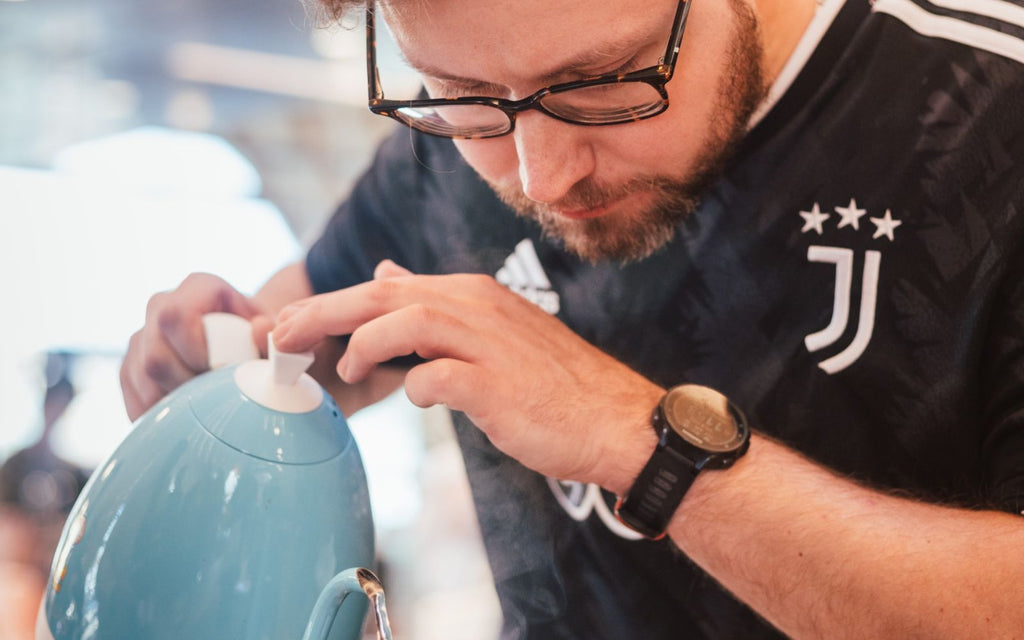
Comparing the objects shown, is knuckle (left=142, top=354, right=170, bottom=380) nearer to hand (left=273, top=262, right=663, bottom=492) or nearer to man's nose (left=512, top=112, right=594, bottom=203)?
hand (left=273, top=262, right=663, bottom=492)

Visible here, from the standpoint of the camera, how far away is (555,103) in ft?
2.72

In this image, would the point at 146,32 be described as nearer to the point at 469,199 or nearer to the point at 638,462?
the point at 469,199

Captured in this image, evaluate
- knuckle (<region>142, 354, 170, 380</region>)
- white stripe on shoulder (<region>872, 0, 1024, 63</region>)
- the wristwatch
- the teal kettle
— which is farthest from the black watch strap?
white stripe on shoulder (<region>872, 0, 1024, 63</region>)

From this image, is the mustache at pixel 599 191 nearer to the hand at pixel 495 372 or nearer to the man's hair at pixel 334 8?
the hand at pixel 495 372

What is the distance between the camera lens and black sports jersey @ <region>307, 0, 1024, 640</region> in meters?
0.88

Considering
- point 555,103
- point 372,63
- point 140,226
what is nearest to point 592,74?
point 555,103

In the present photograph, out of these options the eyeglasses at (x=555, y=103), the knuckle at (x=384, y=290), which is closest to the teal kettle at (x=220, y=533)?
the knuckle at (x=384, y=290)

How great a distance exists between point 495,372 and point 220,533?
0.27 metres

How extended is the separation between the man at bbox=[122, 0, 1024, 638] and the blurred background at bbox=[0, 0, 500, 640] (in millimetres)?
105

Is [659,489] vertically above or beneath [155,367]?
beneath

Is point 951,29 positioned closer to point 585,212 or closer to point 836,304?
point 836,304

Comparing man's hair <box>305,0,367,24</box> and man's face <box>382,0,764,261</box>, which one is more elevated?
man's hair <box>305,0,367,24</box>

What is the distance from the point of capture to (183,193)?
1245 mm

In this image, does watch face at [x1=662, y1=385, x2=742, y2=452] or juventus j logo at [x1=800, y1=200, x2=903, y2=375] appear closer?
watch face at [x1=662, y1=385, x2=742, y2=452]
